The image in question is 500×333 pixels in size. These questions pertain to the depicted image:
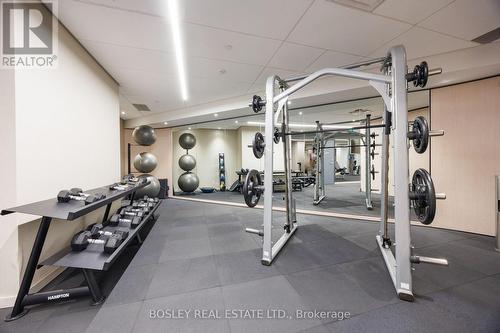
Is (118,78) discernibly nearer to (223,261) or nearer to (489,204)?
(223,261)

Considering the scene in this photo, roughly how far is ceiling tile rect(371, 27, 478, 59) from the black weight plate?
152 cm

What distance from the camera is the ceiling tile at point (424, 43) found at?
2.40 meters

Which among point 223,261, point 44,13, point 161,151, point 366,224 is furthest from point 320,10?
point 161,151

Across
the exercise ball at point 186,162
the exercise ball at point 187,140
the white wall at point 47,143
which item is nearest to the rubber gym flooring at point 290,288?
the white wall at point 47,143

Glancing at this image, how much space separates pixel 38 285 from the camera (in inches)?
73.2

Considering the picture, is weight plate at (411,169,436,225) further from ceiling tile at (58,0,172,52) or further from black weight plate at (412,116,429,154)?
ceiling tile at (58,0,172,52)

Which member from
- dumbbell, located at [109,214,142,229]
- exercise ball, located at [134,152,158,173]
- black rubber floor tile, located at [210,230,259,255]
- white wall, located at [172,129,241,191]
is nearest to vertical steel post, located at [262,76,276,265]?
black rubber floor tile, located at [210,230,259,255]

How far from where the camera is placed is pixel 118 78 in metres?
3.56

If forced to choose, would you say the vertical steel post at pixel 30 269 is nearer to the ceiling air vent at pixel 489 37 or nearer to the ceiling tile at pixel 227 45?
the ceiling tile at pixel 227 45

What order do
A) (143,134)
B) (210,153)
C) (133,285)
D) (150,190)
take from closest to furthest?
(133,285) < (143,134) < (150,190) < (210,153)

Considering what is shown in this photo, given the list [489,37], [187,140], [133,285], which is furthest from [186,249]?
[187,140]

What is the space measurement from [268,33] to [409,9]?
154cm

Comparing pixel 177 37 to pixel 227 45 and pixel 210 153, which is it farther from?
pixel 210 153
